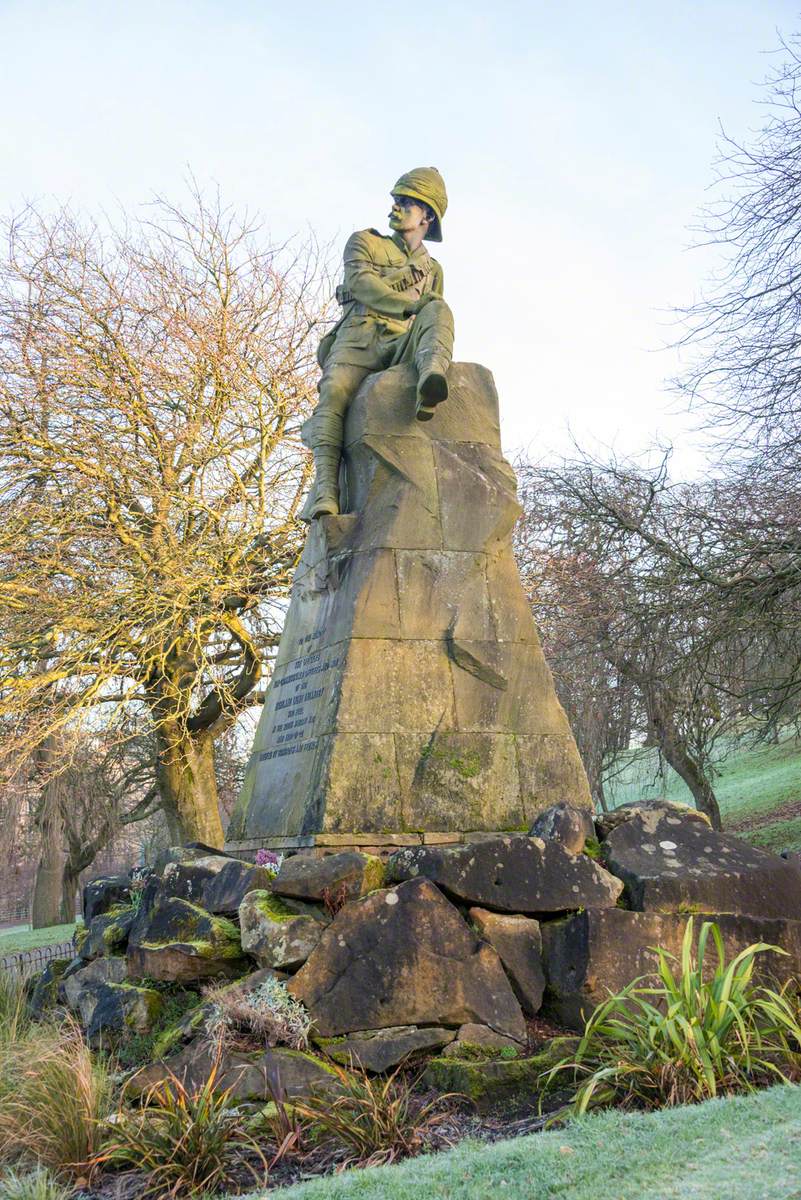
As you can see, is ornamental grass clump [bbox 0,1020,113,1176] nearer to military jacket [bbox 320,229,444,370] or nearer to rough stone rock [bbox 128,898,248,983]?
rough stone rock [bbox 128,898,248,983]

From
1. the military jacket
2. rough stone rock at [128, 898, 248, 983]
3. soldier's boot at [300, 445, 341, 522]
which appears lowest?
rough stone rock at [128, 898, 248, 983]

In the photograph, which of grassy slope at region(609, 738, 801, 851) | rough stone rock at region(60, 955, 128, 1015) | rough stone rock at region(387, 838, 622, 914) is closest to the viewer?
rough stone rock at region(387, 838, 622, 914)

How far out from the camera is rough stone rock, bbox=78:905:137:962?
23.9ft

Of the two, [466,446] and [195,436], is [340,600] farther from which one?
[195,436]

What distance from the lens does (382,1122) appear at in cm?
455

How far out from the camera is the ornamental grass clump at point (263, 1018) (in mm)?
5348

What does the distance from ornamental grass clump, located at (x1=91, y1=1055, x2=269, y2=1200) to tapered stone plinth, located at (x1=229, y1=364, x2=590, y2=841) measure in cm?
231

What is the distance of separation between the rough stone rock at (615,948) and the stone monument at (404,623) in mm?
1467

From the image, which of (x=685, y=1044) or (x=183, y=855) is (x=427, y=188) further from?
(x=685, y=1044)

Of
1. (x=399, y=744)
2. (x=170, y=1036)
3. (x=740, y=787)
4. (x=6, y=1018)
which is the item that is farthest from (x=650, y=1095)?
(x=740, y=787)

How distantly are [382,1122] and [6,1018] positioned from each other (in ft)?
13.1

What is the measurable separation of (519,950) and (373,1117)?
56.2 inches

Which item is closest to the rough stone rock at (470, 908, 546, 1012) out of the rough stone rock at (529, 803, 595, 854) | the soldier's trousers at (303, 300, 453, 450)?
the rough stone rock at (529, 803, 595, 854)

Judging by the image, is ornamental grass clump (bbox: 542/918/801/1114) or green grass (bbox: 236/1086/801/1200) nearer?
green grass (bbox: 236/1086/801/1200)
